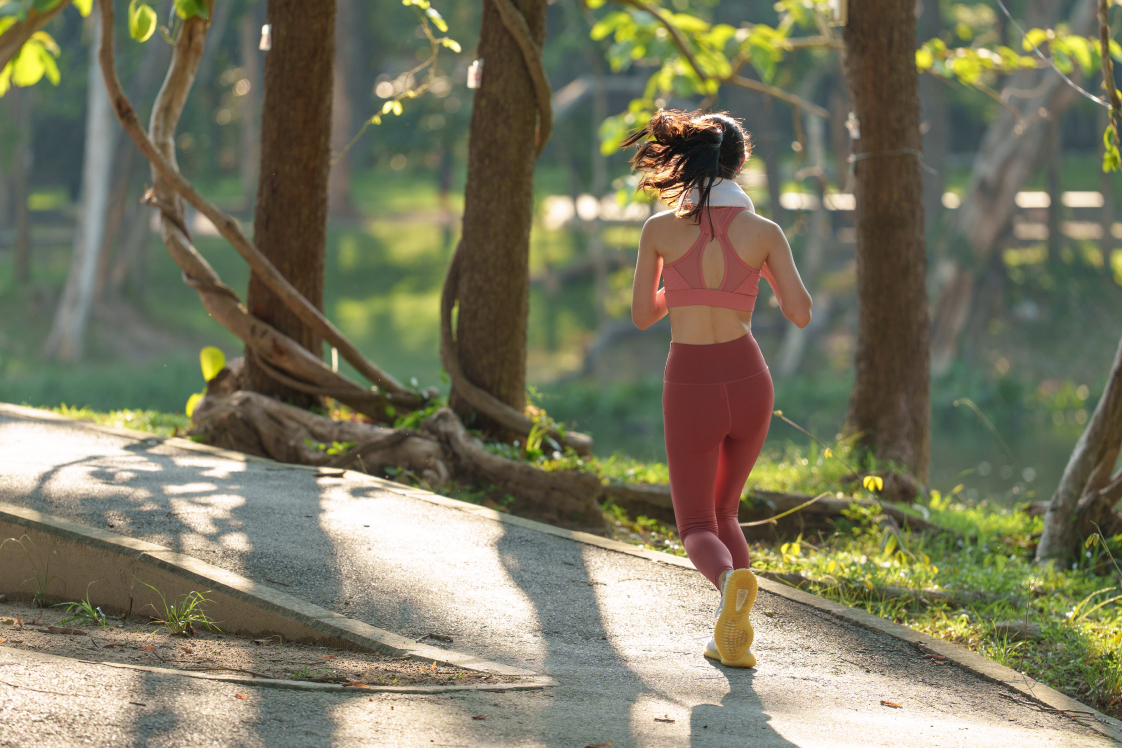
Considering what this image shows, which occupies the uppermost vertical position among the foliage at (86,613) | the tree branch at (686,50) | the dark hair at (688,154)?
the tree branch at (686,50)

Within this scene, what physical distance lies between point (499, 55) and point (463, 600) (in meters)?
3.81

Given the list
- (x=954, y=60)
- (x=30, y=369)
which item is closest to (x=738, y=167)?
(x=954, y=60)

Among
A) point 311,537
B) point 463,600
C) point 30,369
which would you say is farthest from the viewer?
point 30,369

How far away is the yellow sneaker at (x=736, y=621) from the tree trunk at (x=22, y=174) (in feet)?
83.4

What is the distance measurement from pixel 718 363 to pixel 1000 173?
669 inches

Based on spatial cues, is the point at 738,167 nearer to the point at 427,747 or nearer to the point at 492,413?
the point at 427,747

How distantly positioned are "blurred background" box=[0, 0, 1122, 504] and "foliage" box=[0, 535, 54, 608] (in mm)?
12931

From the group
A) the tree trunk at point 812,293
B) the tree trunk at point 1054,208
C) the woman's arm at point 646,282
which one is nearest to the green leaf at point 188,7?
the woman's arm at point 646,282

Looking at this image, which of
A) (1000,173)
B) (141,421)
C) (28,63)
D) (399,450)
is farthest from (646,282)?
(1000,173)

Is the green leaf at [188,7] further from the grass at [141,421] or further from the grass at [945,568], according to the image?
the grass at [141,421]

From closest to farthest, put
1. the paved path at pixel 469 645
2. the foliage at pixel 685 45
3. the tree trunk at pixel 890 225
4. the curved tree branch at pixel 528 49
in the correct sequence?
the paved path at pixel 469 645, the curved tree branch at pixel 528 49, the tree trunk at pixel 890 225, the foliage at pixel 685 45

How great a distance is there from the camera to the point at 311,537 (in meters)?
5.03

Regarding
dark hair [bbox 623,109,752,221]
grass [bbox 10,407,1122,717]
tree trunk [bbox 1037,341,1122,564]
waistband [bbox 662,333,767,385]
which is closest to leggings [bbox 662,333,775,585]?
waistband [bbox 662,333,767,385]

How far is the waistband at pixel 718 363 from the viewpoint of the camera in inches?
157
